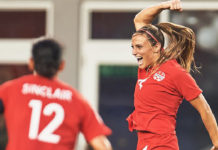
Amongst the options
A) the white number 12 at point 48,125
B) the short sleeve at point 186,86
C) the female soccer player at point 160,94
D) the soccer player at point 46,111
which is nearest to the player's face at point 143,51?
the female soccer player at point 160,94

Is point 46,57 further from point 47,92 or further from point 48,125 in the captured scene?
point 48,125

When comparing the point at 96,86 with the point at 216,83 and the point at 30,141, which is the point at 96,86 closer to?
the point at 216,83

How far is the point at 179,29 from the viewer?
4883 mm

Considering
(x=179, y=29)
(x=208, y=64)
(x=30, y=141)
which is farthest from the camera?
(x=208, y=64)

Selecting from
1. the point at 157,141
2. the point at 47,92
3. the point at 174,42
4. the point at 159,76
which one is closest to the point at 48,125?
the point at 47,92

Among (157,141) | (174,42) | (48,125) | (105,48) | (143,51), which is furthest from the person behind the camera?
(105,48)

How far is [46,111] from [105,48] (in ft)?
16.6

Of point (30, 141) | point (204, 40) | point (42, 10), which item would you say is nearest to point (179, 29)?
point (30, 141)

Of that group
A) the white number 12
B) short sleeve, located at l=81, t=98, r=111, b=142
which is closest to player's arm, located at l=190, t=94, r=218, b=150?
short sleeve, located at l=81, t=98, r=111, b=142

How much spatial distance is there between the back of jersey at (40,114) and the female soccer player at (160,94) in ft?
2.95

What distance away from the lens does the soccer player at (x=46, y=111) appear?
3.61 metres

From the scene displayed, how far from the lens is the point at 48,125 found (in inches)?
142

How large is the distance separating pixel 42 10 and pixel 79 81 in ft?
3.70

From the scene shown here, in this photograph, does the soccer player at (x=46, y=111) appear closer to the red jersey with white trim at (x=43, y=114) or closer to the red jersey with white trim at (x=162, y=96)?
the red jersey with white trim at (x=43, y=114)
